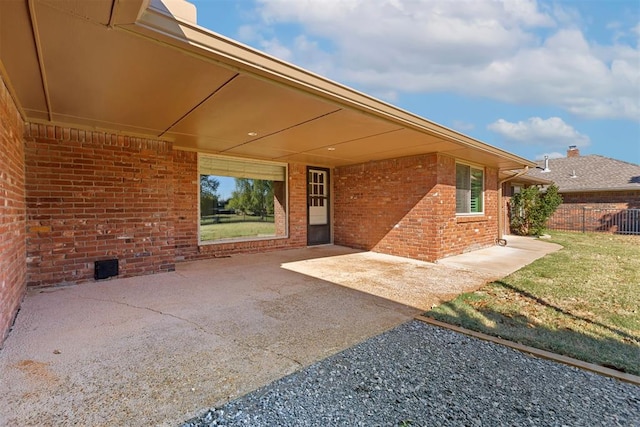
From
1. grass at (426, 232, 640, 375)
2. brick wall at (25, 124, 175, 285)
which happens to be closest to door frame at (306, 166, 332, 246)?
brick wall at (25, 124, 175, 285)

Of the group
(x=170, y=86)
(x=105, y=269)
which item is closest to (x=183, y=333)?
(x=170, y=86)

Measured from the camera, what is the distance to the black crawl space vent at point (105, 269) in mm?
4801

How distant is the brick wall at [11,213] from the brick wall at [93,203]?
27 centimetres

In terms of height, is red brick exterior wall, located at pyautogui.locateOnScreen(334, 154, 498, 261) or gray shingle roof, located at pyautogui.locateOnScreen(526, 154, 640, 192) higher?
gray shingle roof, located at pyautogui.locateOnScreen(526, 154, 640, 192)

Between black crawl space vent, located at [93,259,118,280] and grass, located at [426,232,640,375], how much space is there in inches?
188

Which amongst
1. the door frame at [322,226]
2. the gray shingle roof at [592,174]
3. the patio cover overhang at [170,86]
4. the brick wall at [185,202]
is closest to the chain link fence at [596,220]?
the gray shingle roof at [592,174]

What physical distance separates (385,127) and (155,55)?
10.7 feet

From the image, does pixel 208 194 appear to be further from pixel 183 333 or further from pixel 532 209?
pixel 532 209

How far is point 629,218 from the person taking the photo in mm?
13484

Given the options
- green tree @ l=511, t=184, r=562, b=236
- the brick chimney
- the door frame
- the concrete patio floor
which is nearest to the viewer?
the concrete patio floor

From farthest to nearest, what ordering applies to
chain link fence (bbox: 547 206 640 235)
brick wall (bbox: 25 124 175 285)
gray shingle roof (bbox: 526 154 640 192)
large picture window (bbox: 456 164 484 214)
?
1. gray shingle roof (bbox: 526 154 640 192)
2. chain link fence (bbox: 547 206 640 235)
3. large picture window (bbox: 456 164 484 214)
4. brick wall (bbox: 25 124 175 285)

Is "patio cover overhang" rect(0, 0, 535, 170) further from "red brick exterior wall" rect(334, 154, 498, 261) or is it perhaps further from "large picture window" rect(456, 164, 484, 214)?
"large picture window" rect(456, 164, 484, 214)

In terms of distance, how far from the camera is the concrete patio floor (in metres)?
1.93

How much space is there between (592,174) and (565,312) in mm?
17602
